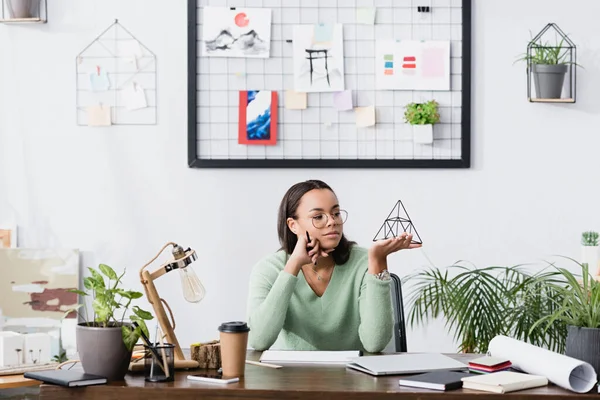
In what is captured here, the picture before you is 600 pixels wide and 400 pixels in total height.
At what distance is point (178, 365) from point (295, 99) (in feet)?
5.74

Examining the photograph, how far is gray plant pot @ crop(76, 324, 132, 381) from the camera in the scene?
2008mm

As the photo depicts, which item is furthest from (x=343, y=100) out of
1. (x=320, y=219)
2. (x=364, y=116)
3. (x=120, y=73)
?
(x=320, y=219)

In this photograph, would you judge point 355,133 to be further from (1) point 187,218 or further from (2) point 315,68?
(1) point 187,218

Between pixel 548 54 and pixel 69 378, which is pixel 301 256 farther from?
pixel 548 54

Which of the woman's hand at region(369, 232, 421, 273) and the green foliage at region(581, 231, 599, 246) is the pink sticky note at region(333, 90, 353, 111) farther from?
the woman's hand at region(369, 232, 421, 273)

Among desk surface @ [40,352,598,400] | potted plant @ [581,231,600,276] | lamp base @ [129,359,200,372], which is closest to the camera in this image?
desk surface @ [40,352,598,400]

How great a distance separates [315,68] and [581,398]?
2.12 meters

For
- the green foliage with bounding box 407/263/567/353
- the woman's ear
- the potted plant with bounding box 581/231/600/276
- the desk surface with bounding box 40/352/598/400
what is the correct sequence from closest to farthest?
the desk surface with bounding box 40/352/598/400 < the woman's ear < the green foliage with bounding box 407/263/567/353 < the potted plant with bounding box 581/231/600/276

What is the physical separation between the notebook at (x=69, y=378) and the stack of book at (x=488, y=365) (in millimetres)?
882

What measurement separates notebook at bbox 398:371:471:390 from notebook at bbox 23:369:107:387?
70 centimetres

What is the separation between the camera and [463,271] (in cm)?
368

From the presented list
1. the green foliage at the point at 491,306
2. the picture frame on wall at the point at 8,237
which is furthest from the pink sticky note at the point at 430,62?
the picture frame on wall at the point at 8,237

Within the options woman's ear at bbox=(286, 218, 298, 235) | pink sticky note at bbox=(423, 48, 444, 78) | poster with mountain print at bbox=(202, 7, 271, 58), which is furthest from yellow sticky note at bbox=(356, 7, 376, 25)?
woman's ear at bbox=(286, 218, 298, 235)

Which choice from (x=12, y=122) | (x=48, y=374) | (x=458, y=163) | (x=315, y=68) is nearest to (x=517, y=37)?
(x=458, y=163)
